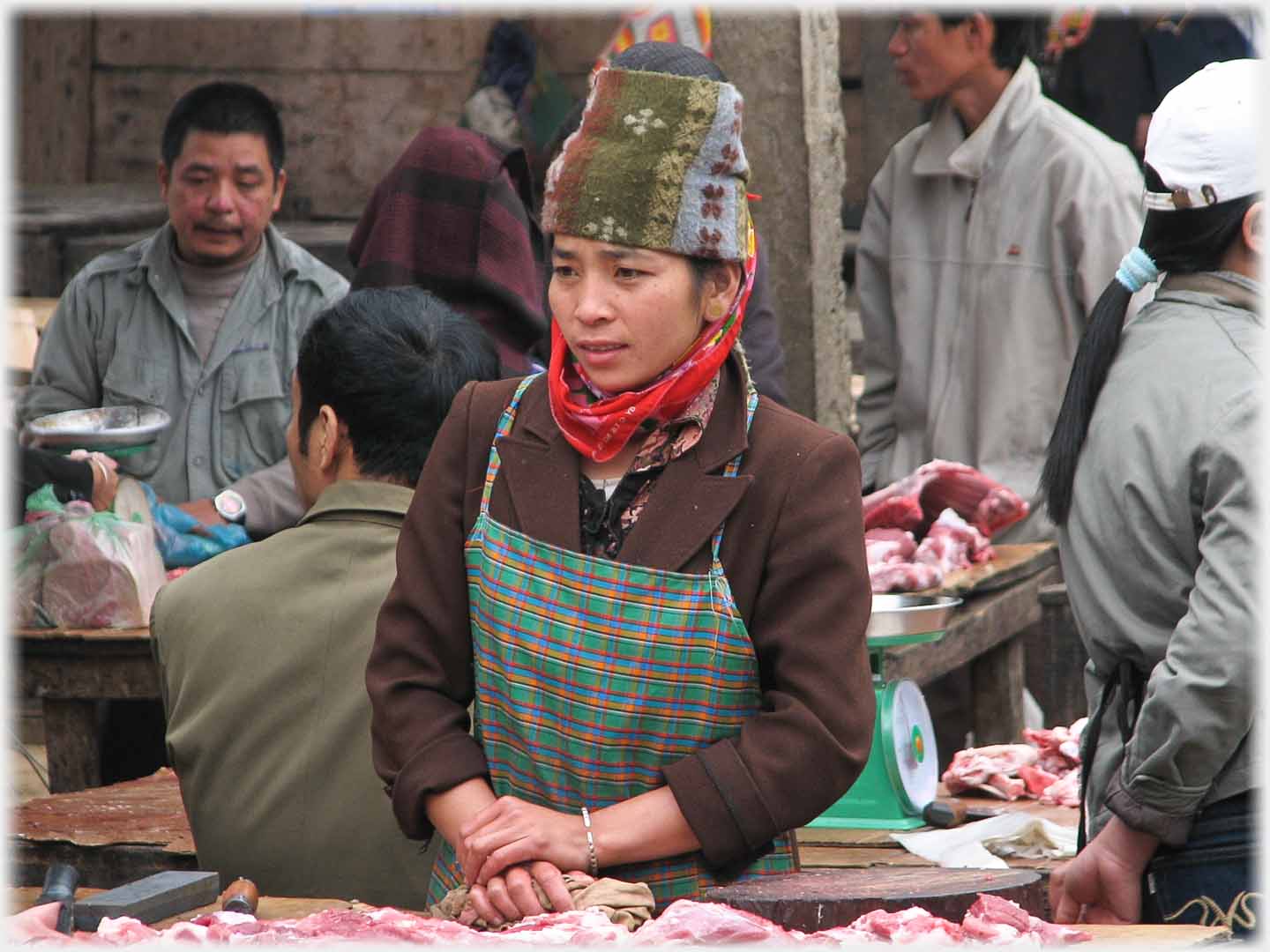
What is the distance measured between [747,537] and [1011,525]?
11.4 ft

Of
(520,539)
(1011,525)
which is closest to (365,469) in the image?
(520,539)

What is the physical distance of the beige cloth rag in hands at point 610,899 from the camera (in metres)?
2.31

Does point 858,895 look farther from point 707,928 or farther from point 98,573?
point 98,573

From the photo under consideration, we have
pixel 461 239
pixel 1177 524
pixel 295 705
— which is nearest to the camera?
pixel 1177 524

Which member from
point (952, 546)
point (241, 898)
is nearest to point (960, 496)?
point (952, 546)

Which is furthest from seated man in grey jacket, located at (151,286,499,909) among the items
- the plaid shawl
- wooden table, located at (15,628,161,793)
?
the plaid shawl

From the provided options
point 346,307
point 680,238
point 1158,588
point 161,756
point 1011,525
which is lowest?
point 161,756

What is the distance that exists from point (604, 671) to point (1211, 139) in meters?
1.28

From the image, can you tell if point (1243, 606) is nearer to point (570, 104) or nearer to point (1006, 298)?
point (1006, 298)

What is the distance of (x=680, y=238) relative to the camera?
2443mm

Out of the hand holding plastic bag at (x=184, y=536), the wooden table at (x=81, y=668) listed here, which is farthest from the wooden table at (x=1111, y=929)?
the hand holding plastic bag at (x=184, y=536)

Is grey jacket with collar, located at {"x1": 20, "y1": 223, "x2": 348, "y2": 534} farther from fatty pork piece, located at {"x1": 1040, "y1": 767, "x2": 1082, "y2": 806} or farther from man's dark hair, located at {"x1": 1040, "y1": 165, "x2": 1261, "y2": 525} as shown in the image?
man's dark hair, located at {"x1": 1040, "y1": 165, "x2": 1261, "y2": 525}

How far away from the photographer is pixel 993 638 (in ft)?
16.9

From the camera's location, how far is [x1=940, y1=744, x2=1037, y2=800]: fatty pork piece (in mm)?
4199
